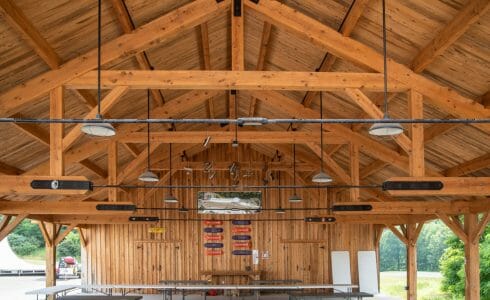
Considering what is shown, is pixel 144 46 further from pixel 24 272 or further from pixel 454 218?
pixel 24 272

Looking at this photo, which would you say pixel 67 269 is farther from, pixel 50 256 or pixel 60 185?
pixel 60 185

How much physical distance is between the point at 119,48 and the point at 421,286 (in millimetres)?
30124

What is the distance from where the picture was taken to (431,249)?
4359 cm

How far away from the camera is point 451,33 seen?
816 cm

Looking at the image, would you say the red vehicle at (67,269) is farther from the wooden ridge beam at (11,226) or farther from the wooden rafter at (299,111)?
the wooden rafter at (299,111)

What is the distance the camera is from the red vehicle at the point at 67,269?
34312 millimetres

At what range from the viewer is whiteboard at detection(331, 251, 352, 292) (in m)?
21.0

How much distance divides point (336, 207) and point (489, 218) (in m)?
3.51

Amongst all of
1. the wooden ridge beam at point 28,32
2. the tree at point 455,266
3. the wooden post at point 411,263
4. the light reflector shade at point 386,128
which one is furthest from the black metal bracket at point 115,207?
the tree at point 455,266

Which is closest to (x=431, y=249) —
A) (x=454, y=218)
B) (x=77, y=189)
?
(x=454, y=218)

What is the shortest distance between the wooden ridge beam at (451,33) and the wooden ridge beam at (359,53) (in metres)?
0.30

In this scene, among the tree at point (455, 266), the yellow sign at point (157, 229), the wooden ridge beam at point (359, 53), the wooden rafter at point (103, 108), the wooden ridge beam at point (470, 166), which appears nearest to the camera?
the wooden rafter at point (103, 108)

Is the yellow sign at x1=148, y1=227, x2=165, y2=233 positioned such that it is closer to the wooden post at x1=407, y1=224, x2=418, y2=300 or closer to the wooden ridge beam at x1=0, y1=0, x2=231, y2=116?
the wooden post at x1=407, y1=224, x2=418, y2=300

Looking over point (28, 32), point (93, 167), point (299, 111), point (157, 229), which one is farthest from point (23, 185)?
point (157, 229)
